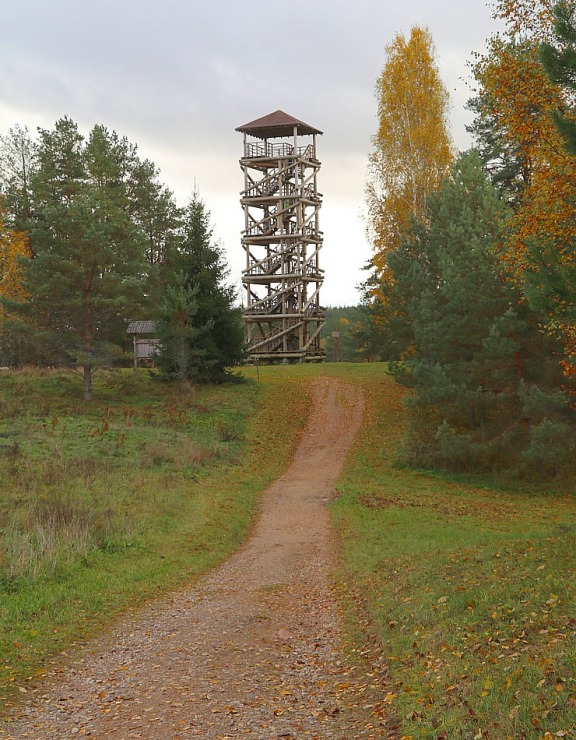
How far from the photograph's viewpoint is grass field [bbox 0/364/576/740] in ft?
19.4

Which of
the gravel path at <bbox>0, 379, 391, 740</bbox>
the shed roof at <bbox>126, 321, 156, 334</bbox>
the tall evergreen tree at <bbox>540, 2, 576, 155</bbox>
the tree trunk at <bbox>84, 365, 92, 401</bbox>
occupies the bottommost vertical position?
the gravel path at <bbox>0, 379, 391, 740</bbox>

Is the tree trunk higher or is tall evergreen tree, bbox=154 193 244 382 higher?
tall evergreen tree, bbox=154 193 244 382

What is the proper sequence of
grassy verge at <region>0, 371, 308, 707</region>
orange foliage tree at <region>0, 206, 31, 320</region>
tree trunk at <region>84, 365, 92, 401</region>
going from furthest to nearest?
orange foliage tree at <region>0, 206, 31, 320</region>, tree trunk at <region>84, 365, 92, 401</region>, grassy verge at <region>0, 371, 308, 707</region>

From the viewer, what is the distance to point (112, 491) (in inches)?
610

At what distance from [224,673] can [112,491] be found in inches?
350

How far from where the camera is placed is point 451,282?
66.0 ft

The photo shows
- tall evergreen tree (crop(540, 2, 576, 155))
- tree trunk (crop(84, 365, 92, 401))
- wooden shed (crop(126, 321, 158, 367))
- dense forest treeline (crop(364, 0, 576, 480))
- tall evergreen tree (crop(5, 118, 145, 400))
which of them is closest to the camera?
tall evergreen tree (crop(540, 2, 576, 155))

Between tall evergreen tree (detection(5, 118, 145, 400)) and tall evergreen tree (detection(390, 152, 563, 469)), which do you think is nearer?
tall evergreen tree (detection(390, 152, 563, 469))

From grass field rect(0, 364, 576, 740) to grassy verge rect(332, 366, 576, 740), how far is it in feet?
0.08

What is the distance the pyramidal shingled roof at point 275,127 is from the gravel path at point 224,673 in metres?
38.8

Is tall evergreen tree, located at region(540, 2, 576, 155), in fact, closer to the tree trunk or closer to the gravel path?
the gravel path

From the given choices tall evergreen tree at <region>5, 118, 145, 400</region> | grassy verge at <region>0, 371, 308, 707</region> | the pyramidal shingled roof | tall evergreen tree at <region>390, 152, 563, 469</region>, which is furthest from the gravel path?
the pyramidal shingled roof

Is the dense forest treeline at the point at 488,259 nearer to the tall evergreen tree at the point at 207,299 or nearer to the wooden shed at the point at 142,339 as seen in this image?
the tall evergreen tree at the point at 207,299

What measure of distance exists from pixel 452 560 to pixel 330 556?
128 inches
